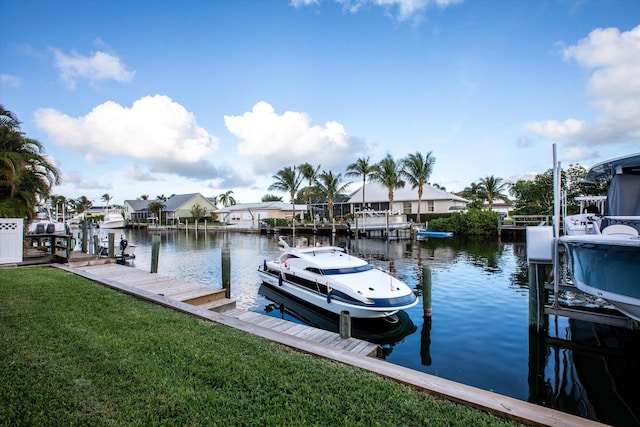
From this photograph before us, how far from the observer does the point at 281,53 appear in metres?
17.6

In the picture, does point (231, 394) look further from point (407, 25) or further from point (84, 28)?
point (407, 25)

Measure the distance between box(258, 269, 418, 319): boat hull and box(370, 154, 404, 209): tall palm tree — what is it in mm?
36960

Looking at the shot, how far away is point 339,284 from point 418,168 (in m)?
41.0

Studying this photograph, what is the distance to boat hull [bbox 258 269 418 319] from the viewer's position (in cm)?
912

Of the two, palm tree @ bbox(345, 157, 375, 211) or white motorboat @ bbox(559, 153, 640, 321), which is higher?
palm tree @ bbox(345, 157, 375, 211)

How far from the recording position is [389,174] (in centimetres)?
4806

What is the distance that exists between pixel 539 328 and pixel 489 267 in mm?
11712

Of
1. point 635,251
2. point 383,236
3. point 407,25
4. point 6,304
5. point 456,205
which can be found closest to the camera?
point 635,251

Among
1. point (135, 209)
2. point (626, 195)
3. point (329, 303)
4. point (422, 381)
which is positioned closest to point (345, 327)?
point (422, 381)

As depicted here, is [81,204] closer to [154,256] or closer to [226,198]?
[226,198]

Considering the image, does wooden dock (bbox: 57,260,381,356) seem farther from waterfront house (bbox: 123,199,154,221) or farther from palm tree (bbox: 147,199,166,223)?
waterfront house (bbox: 123,199,154,221)

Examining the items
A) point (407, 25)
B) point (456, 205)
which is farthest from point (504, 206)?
point (407, 25)

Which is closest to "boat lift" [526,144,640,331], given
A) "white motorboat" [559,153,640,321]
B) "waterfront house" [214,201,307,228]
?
"white motorboat" [559,153,640,321]

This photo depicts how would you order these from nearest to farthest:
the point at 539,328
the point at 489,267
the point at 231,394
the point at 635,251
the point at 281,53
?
1. the point at 231,394
2. the point at 635,251
3. the point at 539,328
4. the point at 281,53
5. the point at 489,267
